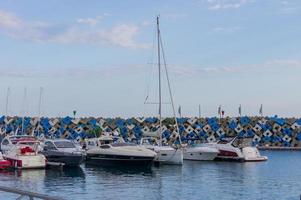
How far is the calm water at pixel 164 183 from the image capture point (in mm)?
23922

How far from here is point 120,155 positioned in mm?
37688

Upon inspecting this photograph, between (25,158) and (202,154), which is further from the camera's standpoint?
(202,154)

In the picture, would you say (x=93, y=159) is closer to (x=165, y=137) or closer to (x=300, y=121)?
(x=165, y=137)

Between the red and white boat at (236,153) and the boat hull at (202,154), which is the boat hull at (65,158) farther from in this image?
the red and white boat at (236,153)

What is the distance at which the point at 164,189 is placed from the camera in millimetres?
26109

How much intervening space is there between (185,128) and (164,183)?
46354 mm

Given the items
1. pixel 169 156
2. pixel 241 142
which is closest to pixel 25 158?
pixel 169 156

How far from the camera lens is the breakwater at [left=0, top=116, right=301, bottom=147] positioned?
73.3 metres

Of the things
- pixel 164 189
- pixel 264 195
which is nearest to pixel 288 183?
pixel 264 195

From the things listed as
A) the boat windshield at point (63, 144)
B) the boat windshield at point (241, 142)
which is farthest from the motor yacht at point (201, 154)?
the boat windshield at point (63, 144)

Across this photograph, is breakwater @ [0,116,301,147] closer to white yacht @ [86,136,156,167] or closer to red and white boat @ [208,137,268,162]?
red and white boat @ [208,137,268,162]

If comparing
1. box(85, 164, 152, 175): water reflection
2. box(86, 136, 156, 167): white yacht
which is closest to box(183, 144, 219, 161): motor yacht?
box(86, 136, 156, 167): white yacht

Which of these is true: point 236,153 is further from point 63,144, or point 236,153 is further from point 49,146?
point 49,146

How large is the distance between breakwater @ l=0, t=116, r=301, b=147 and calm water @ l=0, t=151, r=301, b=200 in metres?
34.8
